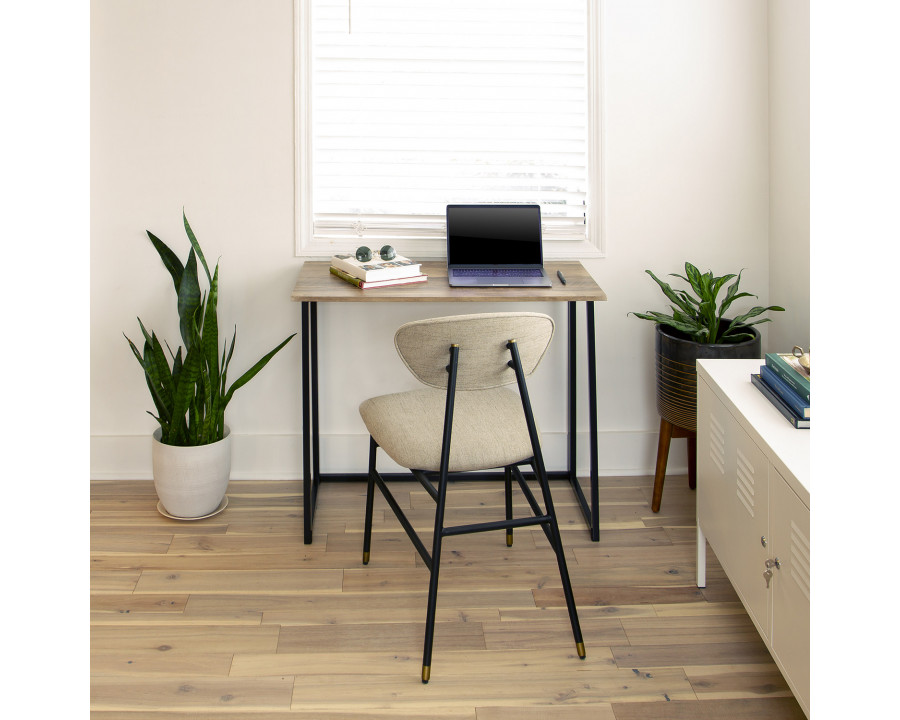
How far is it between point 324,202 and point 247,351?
0.61 metres

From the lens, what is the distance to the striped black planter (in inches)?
108

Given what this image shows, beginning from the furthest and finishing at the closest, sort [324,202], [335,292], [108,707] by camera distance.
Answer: [324,202]
[335,292]
[108,707]

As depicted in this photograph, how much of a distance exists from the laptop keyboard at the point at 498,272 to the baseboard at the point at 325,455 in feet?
2.30

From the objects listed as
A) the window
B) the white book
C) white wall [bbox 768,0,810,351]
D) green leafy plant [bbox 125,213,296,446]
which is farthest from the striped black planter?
green leafy plant [bbox 125,213,296,446]

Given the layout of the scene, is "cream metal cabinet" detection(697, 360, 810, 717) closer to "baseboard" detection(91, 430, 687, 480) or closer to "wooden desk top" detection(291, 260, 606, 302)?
"wooden desk top" detection(291, 260, 606, 302)

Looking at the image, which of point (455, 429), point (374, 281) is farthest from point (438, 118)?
point (455, 429)

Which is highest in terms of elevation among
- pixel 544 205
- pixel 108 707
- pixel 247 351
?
pixel 544 205

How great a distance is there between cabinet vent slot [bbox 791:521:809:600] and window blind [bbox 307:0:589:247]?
166 cm

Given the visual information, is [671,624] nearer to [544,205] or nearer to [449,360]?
[449,360]
